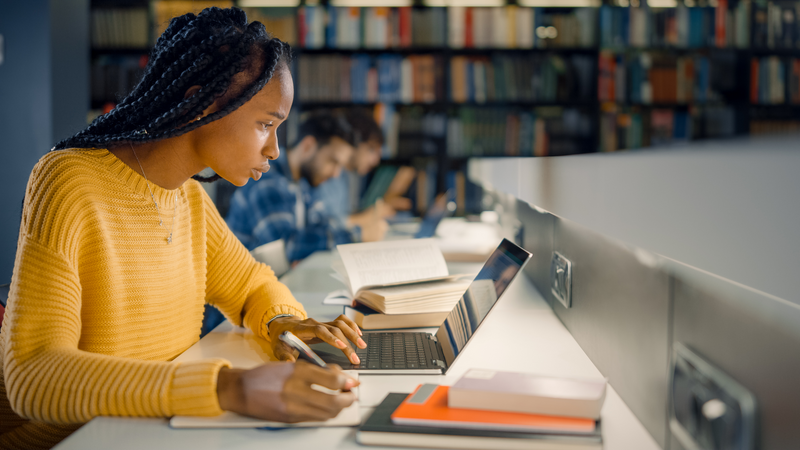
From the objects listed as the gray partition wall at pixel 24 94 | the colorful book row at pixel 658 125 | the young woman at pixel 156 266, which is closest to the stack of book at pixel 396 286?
the young woman at pixel 156 266

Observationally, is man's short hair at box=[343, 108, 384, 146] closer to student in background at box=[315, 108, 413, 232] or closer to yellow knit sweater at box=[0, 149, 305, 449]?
student in background at box=[315, 108, 413, 232]

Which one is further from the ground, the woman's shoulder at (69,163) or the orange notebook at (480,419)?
the woman's shoulder at (69,163)

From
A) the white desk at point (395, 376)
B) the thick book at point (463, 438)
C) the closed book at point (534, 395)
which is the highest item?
the closed book at point (534, 395)

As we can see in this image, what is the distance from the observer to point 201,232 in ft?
3.48

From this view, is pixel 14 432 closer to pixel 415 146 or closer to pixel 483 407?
pixel 483 407

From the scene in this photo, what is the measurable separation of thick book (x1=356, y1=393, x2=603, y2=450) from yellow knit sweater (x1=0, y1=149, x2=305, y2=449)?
0.19 metres

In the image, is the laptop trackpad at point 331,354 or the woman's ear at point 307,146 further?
the woman's ear at point 307,146

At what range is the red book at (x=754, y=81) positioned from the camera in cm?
335

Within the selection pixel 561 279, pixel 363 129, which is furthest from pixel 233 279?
pixel 363 129

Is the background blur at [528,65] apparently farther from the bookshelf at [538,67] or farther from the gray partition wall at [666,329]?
the gray partition wall at [666,329]

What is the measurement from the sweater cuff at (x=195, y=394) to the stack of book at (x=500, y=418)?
0.58 ft

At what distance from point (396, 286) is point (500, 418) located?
0.51 meters

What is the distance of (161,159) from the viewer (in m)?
0.95

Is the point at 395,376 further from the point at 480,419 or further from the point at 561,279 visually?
the point at 561,279
